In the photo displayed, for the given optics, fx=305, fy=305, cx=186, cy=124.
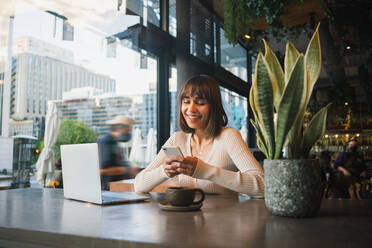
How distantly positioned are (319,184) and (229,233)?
0.36m

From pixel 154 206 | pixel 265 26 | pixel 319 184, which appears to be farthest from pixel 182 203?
pixel 265 26

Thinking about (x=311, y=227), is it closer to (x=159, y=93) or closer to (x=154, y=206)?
(x=154, y=206)

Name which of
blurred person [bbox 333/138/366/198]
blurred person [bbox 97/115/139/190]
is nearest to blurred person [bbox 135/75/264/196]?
blurred person [bbox 97/115/139/190]

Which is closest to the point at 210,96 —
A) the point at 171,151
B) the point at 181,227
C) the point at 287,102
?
the point at 171,151

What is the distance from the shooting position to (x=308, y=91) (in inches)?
32.7

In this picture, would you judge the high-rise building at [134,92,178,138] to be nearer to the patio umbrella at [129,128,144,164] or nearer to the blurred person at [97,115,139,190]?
the patio umbrella at [129,128,144,164]

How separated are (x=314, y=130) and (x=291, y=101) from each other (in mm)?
158

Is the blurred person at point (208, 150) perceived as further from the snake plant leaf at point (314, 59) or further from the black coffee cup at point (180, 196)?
the snake plant leaf at point (314, 59)

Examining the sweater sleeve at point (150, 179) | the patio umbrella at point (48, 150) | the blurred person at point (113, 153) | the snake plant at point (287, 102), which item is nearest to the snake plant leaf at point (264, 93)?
the snake plant at point (287, 102)

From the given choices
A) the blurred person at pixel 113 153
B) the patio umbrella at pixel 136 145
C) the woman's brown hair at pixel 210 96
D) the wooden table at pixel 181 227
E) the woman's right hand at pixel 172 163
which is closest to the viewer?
the wooden table at pixel 181 227

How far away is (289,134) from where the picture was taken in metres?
0.91

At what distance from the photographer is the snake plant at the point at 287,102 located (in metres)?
0.82

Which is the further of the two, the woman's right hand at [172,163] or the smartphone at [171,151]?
the woman's right hand at [172,163]

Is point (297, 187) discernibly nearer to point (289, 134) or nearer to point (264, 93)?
point (289, 134)
